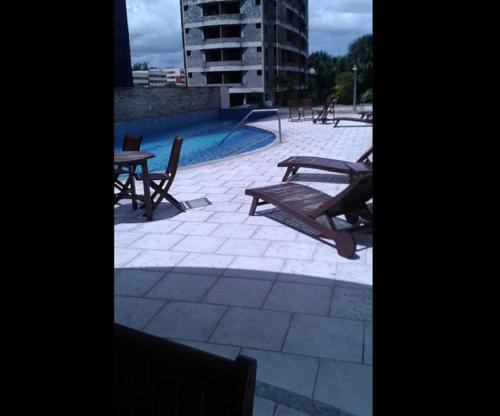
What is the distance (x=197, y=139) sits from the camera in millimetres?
21047

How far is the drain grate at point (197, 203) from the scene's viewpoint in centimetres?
674

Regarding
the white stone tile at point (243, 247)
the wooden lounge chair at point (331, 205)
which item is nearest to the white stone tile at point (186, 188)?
the wooden lounge chair at point (331, 205)

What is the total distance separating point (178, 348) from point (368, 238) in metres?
4.25

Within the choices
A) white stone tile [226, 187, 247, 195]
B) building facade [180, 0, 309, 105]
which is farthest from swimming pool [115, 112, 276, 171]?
building facade [180, 0, 309, 105]

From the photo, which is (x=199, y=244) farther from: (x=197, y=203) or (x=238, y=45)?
(x=238, y=45)

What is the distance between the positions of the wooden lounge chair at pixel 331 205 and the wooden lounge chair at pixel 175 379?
343 centimetres

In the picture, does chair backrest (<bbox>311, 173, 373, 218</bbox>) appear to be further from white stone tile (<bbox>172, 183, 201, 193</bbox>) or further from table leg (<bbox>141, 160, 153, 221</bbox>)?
white stone tile (<bbox>172, 183, 201, 193</bbox>)

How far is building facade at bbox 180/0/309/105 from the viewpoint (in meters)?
47.3

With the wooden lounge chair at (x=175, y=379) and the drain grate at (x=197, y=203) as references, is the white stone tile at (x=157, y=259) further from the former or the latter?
the wooden lounge chair at (x=175, y=379)

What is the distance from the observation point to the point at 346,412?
7.74 ft

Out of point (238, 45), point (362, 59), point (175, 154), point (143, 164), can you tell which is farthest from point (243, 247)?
point (362, 59)

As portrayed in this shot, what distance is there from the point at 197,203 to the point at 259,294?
3359mm

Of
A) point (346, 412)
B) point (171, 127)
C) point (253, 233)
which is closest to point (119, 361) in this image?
point (346, 412)

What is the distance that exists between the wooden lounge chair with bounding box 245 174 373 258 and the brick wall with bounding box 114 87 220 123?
695 inches
